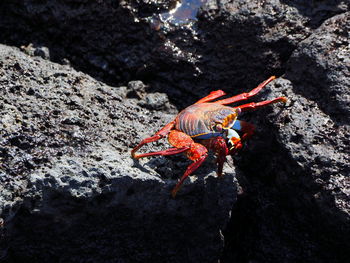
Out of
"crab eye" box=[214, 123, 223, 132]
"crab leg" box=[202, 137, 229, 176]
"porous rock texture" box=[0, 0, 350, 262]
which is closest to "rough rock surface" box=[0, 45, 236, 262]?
"porous rock texture" box=[0, 0, 350, 262]

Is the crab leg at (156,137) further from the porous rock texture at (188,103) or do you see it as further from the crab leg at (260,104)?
the crab leg at (260,104)

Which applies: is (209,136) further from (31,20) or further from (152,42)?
(31,20)

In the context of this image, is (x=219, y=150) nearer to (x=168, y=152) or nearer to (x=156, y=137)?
(x=168, y=152)

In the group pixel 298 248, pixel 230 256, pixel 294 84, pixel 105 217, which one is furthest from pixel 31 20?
pixel 298 248

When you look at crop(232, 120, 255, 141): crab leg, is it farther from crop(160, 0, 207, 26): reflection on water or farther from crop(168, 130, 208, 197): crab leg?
crop(160, 0, 207, 26): reflection on water

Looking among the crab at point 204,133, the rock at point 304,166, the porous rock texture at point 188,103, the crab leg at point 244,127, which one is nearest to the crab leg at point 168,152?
the crab at point 204,133
